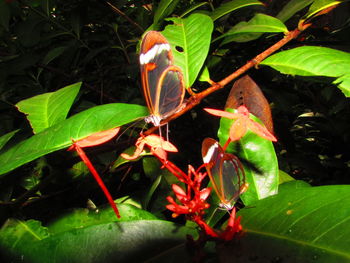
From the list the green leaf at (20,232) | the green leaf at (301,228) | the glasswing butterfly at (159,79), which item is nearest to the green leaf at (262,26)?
the glasswing butterfly at (159,79)

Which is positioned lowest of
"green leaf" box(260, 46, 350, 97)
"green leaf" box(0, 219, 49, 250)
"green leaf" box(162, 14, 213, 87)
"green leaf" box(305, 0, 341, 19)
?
"green leaf" box(0, 219, 49, 250)

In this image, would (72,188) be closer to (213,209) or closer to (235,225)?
(213,209)

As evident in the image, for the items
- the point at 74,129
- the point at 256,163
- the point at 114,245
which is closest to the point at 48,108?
the point at 74,129

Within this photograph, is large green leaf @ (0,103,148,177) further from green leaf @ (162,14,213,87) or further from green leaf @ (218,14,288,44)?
green leaf @ (218,14,288,44)

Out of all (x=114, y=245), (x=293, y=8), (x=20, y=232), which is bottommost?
(x=20, y=232)

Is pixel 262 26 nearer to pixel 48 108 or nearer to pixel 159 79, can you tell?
pixel 159 79

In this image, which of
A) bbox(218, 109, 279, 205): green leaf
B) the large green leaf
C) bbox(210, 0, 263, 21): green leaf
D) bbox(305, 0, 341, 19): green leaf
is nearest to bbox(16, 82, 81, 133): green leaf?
the large green leaf
